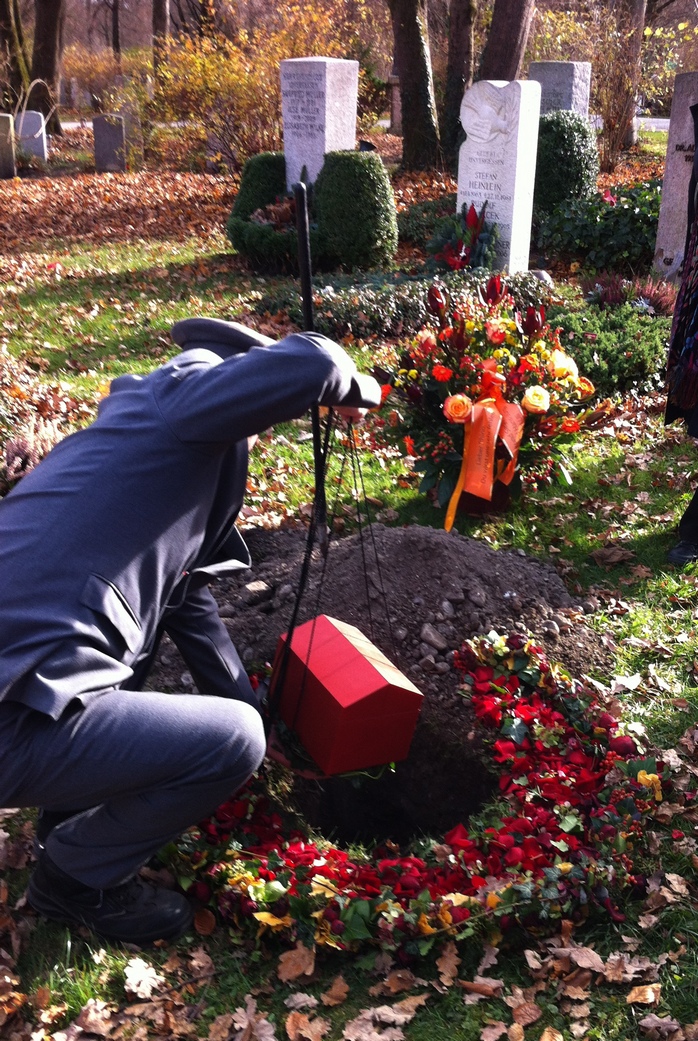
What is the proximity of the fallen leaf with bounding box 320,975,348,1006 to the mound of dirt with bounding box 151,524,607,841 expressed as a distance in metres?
0.81

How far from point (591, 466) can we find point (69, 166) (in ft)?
55.6

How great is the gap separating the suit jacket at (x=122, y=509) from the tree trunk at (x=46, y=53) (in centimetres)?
2232

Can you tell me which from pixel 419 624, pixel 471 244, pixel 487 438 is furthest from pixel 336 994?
pixel 471 244

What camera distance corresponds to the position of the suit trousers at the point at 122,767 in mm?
2316

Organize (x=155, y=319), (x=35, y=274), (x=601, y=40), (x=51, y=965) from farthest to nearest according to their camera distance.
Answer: (x=601, y=40) → (x=35, y=274) → (x=155, y=319) → (x=51, y=965)

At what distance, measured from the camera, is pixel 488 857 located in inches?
116

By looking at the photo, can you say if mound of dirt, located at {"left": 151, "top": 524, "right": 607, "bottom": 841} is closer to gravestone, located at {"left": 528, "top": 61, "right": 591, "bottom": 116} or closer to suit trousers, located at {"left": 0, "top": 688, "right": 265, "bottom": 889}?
suit trousers, located at {"left": 0, "top": 688, "right": 265, "bottom": 889}

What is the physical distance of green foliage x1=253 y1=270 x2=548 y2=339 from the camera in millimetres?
7945

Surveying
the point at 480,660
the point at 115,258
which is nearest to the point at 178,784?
the point at 480,660

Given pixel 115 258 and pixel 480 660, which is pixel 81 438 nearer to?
pixel 480 660

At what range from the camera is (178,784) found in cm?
252

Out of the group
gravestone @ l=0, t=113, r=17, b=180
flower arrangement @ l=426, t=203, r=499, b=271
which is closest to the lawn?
flower arrangement @ l=426, t=203, r=499, b=271

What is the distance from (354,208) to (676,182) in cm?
324

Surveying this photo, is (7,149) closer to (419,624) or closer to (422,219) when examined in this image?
(422,219)
